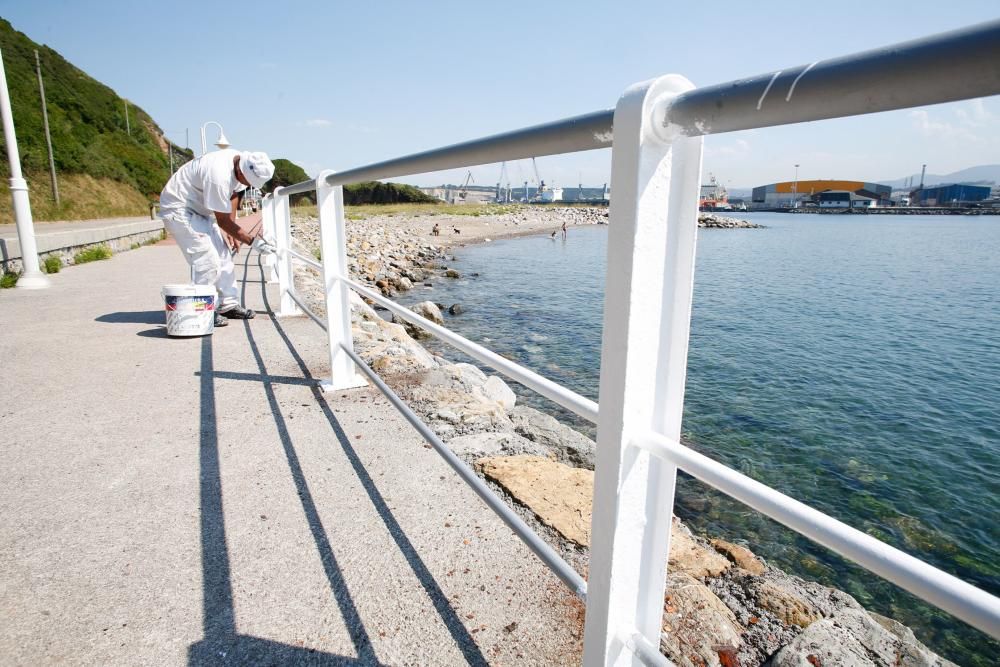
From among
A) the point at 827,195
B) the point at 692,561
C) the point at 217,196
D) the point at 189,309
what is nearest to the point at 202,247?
the point at 217,196

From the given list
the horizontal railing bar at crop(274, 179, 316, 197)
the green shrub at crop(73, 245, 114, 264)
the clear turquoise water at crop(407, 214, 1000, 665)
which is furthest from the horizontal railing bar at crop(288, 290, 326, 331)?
the green shrub at crop(73, 245, 114, 264)

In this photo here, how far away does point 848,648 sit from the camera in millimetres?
1986

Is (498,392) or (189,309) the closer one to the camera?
(189,309)

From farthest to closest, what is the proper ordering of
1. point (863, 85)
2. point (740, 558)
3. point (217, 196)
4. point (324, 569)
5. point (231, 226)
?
1. point (231, 226)
2. point (217, 196)
3. point (740, 558)
4. point (324, 569)
5. point (863, 85)

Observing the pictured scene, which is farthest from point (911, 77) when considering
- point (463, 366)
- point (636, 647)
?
point (463, 366)

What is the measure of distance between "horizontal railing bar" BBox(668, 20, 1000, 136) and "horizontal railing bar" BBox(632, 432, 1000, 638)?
1.61 feet

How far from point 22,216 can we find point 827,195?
13918 centimetres

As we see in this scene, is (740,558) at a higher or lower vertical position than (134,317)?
lower

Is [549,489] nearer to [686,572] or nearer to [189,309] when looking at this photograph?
[686,572]

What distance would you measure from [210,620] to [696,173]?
1916mm

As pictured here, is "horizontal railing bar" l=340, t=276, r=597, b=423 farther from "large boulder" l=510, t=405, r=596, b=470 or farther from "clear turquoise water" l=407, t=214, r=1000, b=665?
"clear turquoise water" l=407, t=214, r=1000, b=665

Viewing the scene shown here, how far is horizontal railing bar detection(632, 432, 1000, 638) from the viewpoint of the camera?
0.66m

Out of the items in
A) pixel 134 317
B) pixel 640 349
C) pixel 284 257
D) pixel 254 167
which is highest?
pixel 254 167

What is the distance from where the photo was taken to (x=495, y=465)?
2.89 meters
